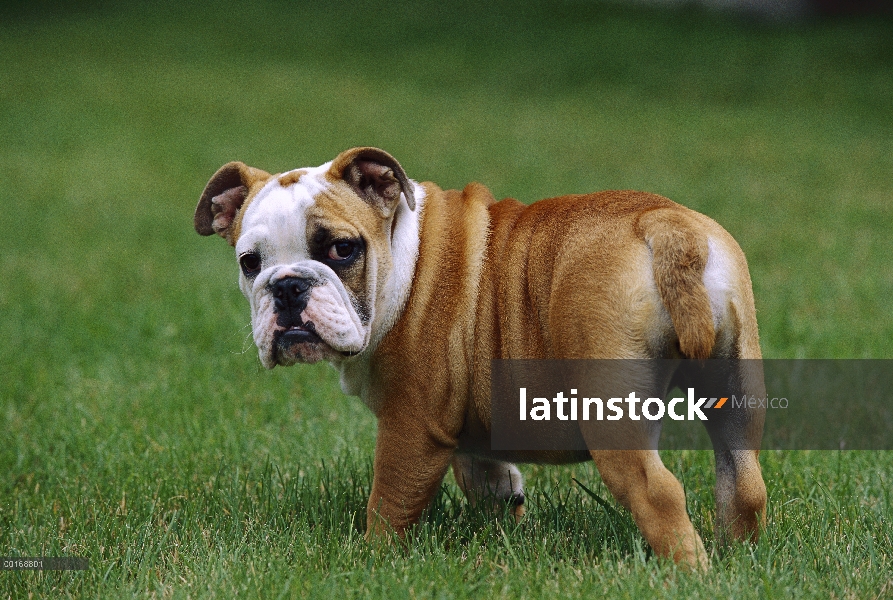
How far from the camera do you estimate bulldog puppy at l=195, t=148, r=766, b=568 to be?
3.02m

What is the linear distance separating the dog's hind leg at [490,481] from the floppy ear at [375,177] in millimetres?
1051

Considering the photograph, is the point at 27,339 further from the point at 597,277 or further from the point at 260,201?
the point at 597,277

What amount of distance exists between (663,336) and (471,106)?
1512cm

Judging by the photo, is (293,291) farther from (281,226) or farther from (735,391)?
(735,391)

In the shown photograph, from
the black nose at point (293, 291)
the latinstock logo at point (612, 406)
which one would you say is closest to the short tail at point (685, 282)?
the latinstock logo at point (612, 406)

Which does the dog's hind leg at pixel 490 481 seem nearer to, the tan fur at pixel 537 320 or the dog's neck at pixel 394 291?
the tan fur at pixel 537 320

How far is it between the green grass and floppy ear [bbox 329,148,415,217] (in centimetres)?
70

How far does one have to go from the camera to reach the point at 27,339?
695cm

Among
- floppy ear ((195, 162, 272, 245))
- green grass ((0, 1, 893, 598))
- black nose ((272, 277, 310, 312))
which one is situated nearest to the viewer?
black nose ((272, 277, 310, 312))

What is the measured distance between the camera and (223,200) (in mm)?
3943

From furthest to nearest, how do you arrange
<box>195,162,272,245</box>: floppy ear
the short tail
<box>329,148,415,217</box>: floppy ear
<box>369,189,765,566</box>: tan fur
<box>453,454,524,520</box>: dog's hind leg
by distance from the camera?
1. <box>453,454,524,520</box>: dog's hind leg
2. <box>195,162,272,245</box>: floppy ear
3. <box>329,148,415,217</box>: floppy ear
4. <box>369,189,765,566</box>: tan fur
5. the short tail

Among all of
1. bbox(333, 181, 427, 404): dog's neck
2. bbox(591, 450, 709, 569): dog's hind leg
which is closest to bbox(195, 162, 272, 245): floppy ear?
bbox(333, 181, 427, 404): dog's neck

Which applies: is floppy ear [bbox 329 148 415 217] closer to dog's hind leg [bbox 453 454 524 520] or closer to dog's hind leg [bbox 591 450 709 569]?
dog's hind leg [bbox 453 454 524 520]

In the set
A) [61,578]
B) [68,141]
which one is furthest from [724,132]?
[61,578]
